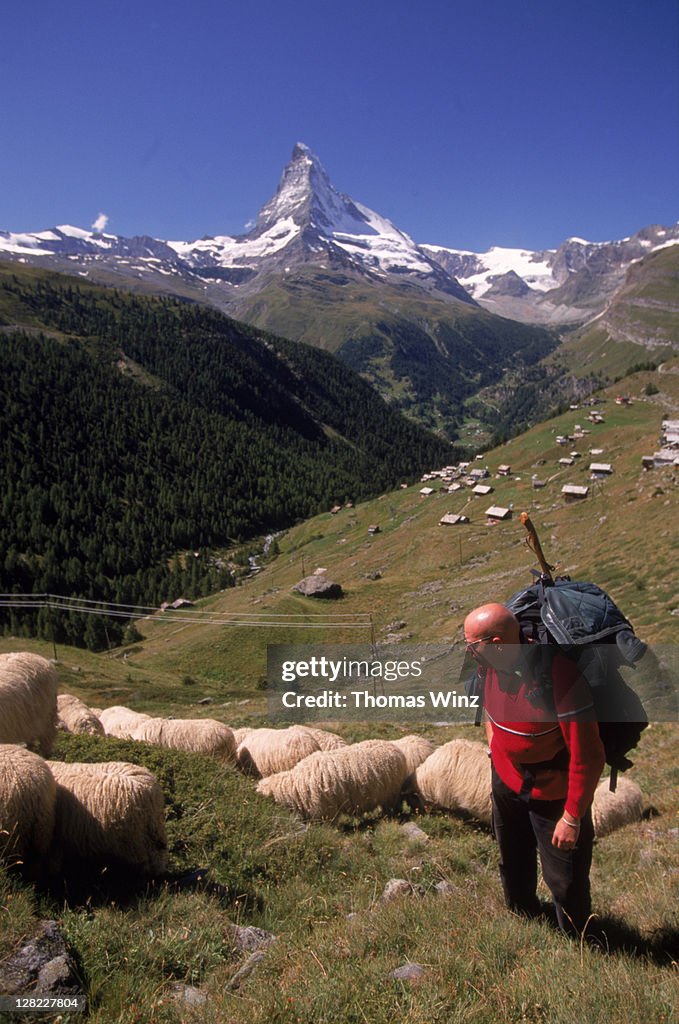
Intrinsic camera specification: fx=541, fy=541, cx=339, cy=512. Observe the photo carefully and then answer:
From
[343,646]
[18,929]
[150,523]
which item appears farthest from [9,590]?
[18,929]

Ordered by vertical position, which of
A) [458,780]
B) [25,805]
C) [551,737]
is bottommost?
[458,780]

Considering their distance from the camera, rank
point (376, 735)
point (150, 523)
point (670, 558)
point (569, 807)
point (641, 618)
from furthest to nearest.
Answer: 1. point (150, 523)
2. point (670, 558)
3. point (641, 618)
4. point (376, 735)
5. point (569, 807)

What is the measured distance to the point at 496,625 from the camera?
559 cm

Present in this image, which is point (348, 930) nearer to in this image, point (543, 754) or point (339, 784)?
point (543, 754)

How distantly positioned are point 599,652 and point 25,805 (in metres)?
7.27

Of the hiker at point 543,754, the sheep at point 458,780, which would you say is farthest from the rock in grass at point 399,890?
the sheep at point 458,780

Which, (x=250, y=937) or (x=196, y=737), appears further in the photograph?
(x=196, y=737)

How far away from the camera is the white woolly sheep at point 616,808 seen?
10367 mm

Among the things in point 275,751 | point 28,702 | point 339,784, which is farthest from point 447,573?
point 28,702

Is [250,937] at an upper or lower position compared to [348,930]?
lower

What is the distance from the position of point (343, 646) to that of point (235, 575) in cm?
9322

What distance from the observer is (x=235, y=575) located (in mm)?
142750

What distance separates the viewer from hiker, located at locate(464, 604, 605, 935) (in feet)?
17.3

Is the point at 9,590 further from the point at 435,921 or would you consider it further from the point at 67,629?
the point at 435,921
